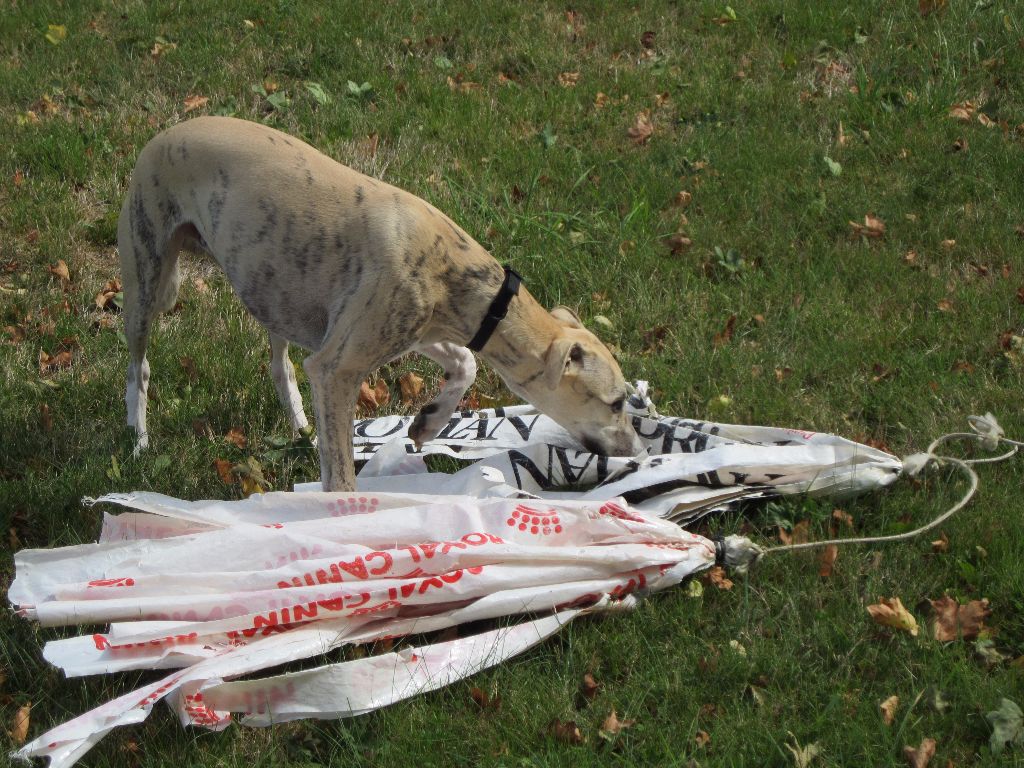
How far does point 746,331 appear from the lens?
5875 mm

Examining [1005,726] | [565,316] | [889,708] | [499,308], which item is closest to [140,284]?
[499,308]

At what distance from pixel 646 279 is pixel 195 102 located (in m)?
4.13

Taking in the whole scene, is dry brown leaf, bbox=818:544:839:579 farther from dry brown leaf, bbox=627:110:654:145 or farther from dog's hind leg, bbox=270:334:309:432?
dry brown leaf, bbox=627:110:654:145

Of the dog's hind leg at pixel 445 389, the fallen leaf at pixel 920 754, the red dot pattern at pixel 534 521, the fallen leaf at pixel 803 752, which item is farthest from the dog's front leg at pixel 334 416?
the fallen leaf at pixel 920 754

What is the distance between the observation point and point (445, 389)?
490 centimetres

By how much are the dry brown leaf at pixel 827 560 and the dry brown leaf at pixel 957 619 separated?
1.26 ft

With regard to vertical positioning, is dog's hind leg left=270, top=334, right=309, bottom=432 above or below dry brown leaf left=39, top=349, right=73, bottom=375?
above

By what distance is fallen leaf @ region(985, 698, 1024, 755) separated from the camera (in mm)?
3215

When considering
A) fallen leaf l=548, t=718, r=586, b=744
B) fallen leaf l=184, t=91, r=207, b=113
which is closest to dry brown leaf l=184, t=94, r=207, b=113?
fallen leaf l=184, t=91, r=207, b=113

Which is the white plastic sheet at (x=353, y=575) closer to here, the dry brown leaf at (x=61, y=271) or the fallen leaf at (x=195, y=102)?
the dry brown leaf at (x=61, y=271)

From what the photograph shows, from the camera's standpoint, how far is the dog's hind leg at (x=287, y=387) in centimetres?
537

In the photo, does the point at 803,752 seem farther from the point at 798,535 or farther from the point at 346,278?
the point at 346,278

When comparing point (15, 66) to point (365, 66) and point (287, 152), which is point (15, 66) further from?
point (287, 152)

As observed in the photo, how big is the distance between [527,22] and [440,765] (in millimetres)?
7210
